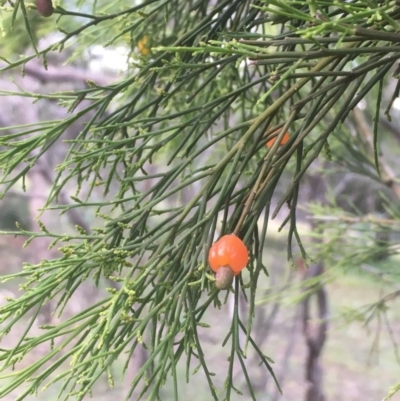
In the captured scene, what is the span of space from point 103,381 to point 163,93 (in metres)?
1.86

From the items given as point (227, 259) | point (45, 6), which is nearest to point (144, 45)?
point (45, 6)

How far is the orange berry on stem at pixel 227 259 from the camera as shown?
303mm

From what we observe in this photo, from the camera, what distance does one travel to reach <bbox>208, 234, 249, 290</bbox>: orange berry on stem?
1.00 ft

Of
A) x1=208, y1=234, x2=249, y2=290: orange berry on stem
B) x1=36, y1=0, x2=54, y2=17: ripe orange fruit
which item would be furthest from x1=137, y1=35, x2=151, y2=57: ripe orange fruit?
x1=208, y1=234, x2=249, y2=290: orange berry on stem

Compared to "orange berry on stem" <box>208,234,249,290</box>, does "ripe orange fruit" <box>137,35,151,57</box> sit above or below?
above

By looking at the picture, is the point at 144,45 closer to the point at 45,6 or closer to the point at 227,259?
the point at 45,6

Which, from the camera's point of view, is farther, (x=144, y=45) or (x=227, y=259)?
(x=144, y=45)

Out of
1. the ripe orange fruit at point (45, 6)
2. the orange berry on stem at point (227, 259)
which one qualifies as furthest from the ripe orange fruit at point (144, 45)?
the orange berry on stem at point (227, 259)

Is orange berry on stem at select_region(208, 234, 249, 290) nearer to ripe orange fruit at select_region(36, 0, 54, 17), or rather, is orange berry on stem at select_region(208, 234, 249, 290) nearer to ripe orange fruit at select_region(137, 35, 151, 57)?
ripe orange fruit at select_region(36, 0, 54, 17)

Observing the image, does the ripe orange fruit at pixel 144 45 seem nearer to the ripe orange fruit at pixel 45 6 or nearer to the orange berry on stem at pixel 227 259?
the ripe orange fruit at pixel 45 6

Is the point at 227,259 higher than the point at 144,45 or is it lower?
lower

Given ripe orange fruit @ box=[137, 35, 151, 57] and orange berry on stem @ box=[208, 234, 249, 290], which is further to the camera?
ripe orange fruit @ box=[137, 35, 151, 57]

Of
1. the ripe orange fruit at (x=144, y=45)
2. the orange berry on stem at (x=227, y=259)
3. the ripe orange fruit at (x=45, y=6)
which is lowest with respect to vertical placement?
the orange berry on stem at (x=227, y=259)

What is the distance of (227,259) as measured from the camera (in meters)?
0.31
